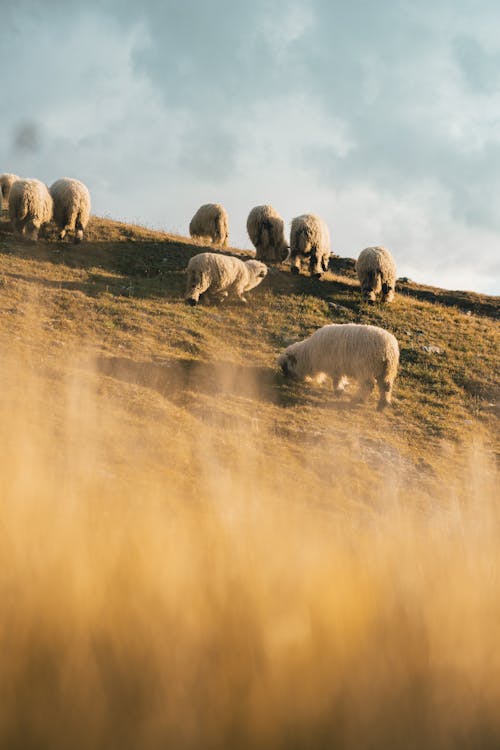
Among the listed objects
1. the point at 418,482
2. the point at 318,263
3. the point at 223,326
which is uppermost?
the point at 318,263

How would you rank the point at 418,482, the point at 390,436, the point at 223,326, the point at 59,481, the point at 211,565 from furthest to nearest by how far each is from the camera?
the point at 223,326 → the point at 390,436 → the point at 418,482 → the point at 59,481 → the point at 211,565

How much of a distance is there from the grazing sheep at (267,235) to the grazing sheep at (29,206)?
1032cm

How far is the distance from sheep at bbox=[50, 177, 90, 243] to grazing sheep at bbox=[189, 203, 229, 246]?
846cm

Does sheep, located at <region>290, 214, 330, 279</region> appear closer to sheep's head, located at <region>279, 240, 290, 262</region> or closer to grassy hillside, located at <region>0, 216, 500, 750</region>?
sheep's head, located at <region>279, 240, 290, 262</region>

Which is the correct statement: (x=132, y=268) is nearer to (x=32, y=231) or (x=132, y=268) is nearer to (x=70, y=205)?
(x=70, y=205)

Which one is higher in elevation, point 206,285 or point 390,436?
point 206,285

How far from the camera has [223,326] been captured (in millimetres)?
20969

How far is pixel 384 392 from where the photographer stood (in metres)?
16.7

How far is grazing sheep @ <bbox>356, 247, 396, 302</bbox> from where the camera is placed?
26.1 metres

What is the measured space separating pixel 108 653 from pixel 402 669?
783 mm

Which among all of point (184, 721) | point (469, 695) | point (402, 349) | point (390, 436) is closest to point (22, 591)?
point (184, 721)

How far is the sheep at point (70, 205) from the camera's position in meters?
25.8

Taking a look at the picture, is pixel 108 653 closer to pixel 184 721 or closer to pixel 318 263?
pixel 184 721

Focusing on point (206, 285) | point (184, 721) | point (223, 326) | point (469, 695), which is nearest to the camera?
point (184, 721)
